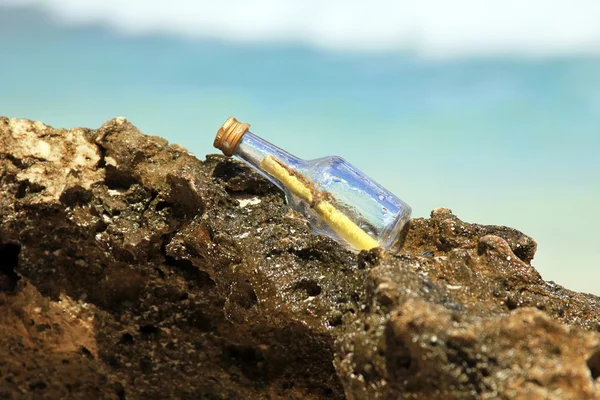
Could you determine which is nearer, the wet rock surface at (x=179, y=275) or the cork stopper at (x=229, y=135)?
the wet rock surface at (x=179, y=275)

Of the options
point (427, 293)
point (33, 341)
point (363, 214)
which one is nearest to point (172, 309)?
point (33, 341)

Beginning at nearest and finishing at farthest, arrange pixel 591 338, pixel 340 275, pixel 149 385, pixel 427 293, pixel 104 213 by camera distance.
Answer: pixel 591 338
pixel 427 293
pixel 340 275
pixel 104 213
pixel 149 385

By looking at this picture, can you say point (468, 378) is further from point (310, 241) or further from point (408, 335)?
point (310, 241)

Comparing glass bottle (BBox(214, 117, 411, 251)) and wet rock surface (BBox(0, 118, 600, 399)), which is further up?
glass bottle (BBox(214, 117, 411, 251))

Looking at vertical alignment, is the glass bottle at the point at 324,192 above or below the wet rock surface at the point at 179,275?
above

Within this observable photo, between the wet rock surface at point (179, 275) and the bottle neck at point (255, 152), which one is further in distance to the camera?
the bottle neck at point (255, 152)

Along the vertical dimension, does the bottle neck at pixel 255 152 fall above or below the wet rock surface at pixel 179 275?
above
